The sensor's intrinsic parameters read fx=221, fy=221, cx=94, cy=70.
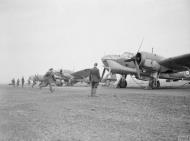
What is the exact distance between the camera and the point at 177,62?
1773 centimetres

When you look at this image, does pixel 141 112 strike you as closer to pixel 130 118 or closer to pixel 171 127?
pixel 130 118

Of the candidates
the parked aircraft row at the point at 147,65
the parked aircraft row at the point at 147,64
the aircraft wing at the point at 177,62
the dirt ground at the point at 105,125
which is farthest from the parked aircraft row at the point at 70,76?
the dirt ground at the point at 105,125

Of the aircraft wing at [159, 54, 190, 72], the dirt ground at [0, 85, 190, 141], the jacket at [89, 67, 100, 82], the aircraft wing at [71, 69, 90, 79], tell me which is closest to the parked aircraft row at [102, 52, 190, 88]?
the aircraft wing at [159, 54, 190, 72]

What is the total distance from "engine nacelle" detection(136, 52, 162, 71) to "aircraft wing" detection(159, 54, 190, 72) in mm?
487

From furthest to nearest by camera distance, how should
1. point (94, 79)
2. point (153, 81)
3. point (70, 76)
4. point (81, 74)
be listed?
point (81, 74)
point (70, 76)
point (153, 81)
point (94, 79)

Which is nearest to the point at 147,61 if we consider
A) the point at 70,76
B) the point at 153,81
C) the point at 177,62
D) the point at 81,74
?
the point at 153,81

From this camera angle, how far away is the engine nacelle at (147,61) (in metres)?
Answer: 18.0

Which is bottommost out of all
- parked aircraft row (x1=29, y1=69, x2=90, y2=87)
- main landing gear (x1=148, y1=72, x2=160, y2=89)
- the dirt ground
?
the dirt ground

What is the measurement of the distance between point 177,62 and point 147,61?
92.7 inches

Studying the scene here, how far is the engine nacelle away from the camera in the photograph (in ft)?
59.2

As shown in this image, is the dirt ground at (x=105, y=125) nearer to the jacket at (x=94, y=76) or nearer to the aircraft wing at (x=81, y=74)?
the jacket at (x=94, y=76)

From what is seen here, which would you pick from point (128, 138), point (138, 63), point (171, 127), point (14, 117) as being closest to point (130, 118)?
point (171, 127)

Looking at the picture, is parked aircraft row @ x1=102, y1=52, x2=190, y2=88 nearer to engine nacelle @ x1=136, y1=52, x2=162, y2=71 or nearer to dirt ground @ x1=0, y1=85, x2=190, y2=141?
engine nacelle @ x1=136, y1=52, x2=162, y2=71

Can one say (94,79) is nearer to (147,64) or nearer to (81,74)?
(147,64)
